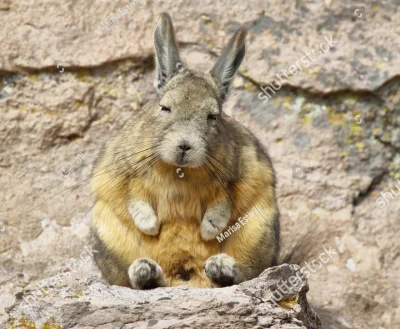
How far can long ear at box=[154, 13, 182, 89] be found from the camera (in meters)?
5.68

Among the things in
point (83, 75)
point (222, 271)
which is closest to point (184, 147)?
point (222, 271)

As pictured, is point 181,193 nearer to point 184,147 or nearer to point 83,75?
point 184,147

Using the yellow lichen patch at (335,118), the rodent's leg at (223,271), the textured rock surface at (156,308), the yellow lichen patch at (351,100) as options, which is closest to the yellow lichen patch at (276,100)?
the yellow lichen patch at (335,118)

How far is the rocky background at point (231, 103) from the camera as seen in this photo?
7.36 metres

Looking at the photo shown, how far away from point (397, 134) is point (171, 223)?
2.90 meters

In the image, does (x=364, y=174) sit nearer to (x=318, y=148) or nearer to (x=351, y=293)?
(x=318, y=148)

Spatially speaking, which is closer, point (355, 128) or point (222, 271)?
point (222, 271)

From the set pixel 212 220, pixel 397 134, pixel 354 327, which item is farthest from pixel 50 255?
pixel 397 134

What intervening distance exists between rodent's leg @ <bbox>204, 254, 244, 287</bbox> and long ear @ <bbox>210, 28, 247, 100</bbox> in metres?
1.36

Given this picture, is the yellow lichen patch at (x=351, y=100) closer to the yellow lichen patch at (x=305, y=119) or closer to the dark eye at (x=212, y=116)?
the yellow lichen patch at (x=305, y=119)

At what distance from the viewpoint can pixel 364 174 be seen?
24.5 ft

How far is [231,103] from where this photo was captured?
7703 mm

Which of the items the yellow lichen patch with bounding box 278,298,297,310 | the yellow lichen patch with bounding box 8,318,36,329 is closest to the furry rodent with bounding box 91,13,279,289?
the yellow lichen patch with bounding box 278,298,297,310

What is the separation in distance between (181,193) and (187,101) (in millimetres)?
631
